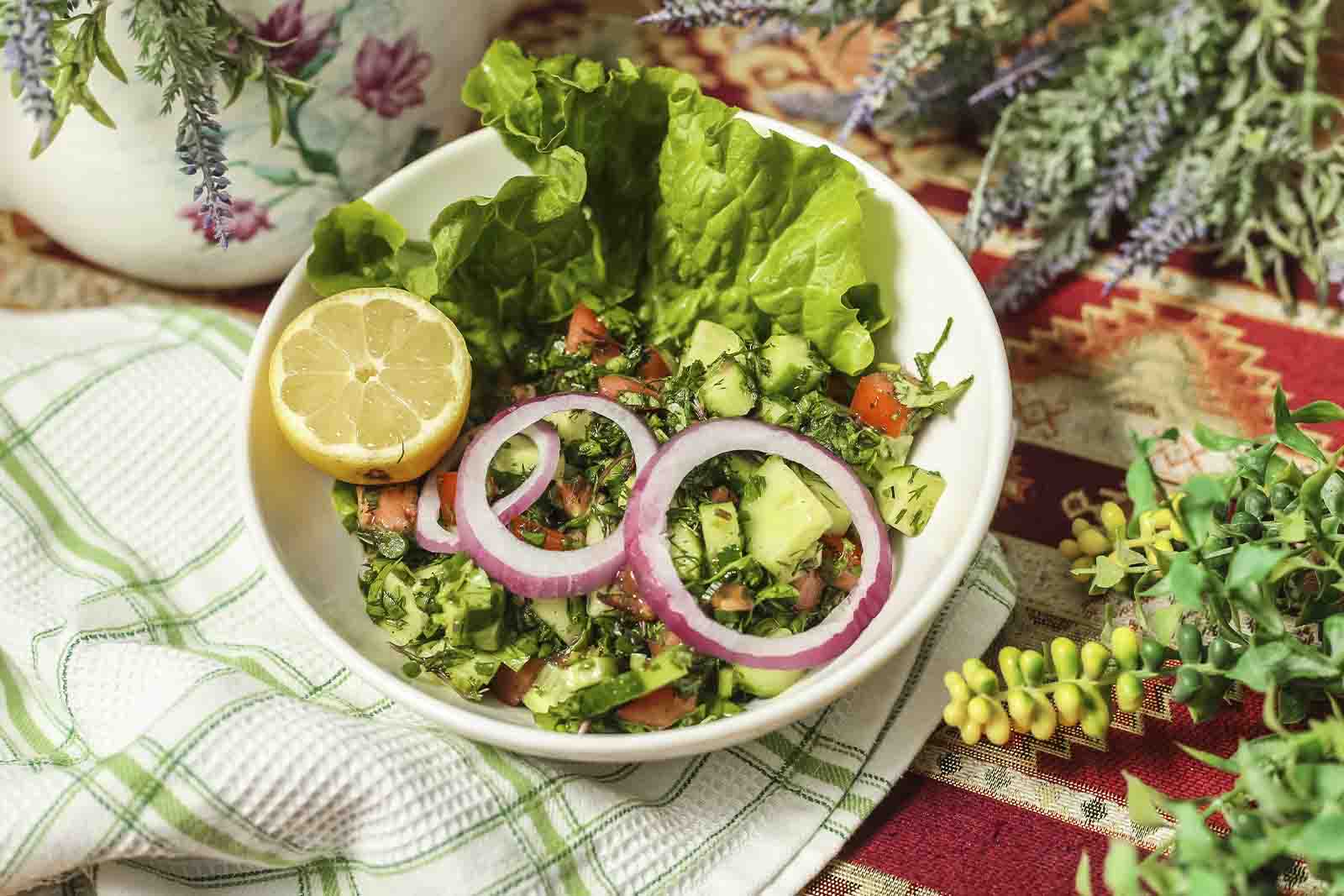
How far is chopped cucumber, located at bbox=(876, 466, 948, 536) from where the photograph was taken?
154 cm

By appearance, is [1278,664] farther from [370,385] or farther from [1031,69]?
[1031,69]

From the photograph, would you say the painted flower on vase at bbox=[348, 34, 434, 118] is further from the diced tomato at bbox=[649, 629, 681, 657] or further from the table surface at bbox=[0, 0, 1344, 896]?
the diced tomato at bbox=[649, 629, 681, 657]

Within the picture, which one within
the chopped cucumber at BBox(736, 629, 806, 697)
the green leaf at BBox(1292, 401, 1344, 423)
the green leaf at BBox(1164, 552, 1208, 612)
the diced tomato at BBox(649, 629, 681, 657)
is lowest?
the chopped cucumber at BBox(736, 629, 806, 697)

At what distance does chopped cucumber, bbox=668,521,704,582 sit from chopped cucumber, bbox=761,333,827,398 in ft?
0.85

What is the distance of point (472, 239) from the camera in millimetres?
1622

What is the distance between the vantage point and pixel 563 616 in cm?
151

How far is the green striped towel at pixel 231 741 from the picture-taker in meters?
1.38

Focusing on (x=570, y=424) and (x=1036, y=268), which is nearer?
(x=570, y=424)

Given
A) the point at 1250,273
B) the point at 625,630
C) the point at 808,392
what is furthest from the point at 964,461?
the point at 1250,273

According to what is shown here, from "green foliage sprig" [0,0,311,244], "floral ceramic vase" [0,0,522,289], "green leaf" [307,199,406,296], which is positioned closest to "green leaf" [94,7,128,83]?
"green foliage sprig" [0,0,311,244]

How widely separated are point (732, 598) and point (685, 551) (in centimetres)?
8

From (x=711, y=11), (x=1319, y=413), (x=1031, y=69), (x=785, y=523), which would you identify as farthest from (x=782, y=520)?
(x=1031, y=69)

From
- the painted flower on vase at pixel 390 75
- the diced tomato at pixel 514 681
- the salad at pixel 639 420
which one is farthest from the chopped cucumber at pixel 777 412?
Answer: the painted flower on vase at pixel 390 75

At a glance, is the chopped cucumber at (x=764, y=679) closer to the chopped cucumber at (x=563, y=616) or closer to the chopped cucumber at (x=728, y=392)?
the chopped cucumber at (x=563, y=616)
